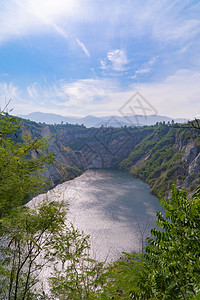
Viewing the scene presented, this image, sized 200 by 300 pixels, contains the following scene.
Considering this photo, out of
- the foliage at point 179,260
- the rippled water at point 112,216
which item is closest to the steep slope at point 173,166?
the rippled water at point 112,216

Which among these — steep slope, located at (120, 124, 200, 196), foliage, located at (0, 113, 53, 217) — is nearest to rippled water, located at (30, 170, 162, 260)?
steep slope, located at (120, 124, 200, 196)

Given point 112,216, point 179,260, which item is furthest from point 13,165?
point 112,216

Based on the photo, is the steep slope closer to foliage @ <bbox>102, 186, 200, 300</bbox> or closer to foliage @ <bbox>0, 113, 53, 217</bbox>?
foliage @ <bbox>102, 186, 200, 300</bbox>

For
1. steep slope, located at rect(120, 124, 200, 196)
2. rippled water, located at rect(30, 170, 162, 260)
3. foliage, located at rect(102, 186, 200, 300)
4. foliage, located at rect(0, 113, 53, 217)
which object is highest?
foliage, located at rect(0, 113, 53, 217)

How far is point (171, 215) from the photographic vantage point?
5.36 metres

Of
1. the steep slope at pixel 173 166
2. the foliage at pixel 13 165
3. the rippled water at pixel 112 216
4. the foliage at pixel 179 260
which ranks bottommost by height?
the rippled water at pixel 112 216

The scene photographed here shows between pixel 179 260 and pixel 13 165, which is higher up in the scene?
pixel 13 165

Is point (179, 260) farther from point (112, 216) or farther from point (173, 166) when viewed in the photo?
point (173, 166)

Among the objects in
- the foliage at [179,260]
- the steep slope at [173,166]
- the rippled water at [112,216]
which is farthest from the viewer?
the steep slope at [173,166]

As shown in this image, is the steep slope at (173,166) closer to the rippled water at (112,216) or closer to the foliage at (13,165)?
the rippled water at (112,216)

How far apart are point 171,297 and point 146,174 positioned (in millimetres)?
150467

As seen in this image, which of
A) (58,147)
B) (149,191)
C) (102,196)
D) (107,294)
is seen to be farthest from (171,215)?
(58,147)

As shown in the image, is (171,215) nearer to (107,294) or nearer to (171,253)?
(171,253)

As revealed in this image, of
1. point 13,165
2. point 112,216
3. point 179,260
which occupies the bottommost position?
point 112,216
